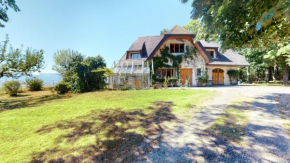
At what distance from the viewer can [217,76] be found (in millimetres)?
19406

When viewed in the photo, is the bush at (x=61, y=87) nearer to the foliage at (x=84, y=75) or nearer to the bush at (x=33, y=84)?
the foliage at (x=84, y=75)

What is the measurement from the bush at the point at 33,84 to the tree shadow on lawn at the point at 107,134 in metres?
20.3

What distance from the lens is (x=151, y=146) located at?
325 cm

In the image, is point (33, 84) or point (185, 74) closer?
point (185, 74)

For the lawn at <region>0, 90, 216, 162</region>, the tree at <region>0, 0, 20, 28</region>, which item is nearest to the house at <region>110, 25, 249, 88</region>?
the tree at <region>0, 0, 20, 28</region>

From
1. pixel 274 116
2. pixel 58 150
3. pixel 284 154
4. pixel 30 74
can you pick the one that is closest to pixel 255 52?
pixel 274 116

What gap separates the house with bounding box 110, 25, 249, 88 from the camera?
52.4ft

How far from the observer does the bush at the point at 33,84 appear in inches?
772

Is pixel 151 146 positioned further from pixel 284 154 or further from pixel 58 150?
pixel 284 154

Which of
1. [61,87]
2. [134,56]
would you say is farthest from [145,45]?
[61,87]

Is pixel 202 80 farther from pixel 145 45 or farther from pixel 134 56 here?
pixel 134 56

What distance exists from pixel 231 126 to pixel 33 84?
2538 centimetres

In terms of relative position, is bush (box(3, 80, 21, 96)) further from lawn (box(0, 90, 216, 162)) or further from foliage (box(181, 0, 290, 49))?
foliage (box(181, 0, 290, 49))

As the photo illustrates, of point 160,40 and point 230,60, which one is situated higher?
point 160,40
